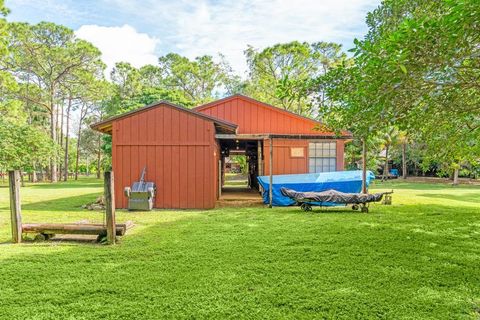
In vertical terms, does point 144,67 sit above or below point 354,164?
above

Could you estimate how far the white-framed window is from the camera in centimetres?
1312

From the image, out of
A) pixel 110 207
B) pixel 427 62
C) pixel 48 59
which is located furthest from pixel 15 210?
pixel 48 59

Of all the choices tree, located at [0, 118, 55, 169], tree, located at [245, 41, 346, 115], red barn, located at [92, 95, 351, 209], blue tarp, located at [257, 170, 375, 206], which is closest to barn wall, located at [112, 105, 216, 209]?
red barn, located at [92, 95, 351, 209]

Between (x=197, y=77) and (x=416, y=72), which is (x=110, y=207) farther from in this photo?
(x=197, y=77)

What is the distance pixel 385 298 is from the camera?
311 centimetres

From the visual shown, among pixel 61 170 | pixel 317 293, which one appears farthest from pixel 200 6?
pixel 61 170

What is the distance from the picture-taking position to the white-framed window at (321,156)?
13117 mm

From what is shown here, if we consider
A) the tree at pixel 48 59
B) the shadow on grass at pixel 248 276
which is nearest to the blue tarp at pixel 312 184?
the shadow on grass at pixel 248 276

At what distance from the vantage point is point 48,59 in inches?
1049

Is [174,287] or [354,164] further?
[354,164]

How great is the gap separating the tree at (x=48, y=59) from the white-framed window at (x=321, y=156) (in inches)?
825

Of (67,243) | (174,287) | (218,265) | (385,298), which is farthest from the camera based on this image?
(67,243)

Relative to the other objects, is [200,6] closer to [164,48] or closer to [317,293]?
[317,293]

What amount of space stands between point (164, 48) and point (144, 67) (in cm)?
303
